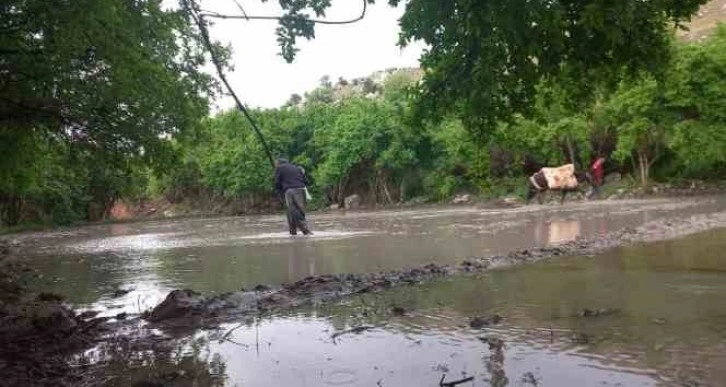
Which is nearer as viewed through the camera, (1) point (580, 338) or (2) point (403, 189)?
(1) point (580, 338)

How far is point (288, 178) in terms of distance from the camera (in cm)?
1605

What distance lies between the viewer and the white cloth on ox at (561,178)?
27.7 metres

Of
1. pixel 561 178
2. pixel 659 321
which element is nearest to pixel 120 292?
pixel 659 321

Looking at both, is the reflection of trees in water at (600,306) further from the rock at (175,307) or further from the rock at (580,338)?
the rock at (175,307)

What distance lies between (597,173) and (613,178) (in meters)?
1.23

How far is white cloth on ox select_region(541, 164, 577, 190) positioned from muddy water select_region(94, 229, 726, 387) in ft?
68.6

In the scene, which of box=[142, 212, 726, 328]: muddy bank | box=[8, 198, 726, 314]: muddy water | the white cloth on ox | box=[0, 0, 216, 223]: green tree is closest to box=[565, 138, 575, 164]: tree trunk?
the white cloth on ox

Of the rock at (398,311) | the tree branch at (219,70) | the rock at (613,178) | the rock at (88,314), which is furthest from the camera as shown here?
the rock at (613,178)

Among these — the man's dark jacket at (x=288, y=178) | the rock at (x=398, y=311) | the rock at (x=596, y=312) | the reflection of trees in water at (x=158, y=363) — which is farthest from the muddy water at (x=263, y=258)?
the rock at (x=596, y=312)

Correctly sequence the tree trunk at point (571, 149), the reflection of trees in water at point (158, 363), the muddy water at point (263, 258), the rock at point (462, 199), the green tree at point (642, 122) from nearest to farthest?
the reflection of trees in water at point (158, 363)
the muddy water at point (263, 258)
the green tree at point (642, 122)
the tree trunk at point (571, 149)
the rock at point (462, 199)

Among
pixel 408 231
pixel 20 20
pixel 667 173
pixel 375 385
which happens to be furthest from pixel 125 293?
pixel 667 173

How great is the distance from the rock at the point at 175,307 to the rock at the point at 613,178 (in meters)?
30.4

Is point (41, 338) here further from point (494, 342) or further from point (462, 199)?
point (462, 199)

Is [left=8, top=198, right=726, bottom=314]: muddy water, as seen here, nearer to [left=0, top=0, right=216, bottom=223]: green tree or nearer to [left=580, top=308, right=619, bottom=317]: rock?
[left=0, top=0, right=216, bottom=223]: green tree
